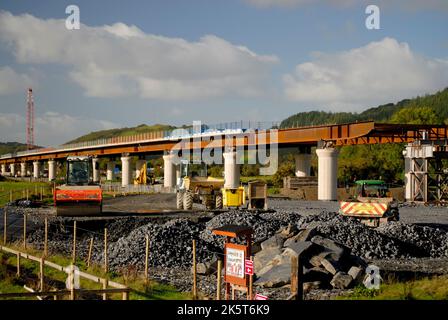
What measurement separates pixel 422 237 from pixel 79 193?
20.2 meters

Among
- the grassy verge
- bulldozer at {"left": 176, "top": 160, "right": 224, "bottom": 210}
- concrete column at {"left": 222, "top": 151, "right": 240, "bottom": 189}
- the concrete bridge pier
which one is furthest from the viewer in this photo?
the concrete bridge pier

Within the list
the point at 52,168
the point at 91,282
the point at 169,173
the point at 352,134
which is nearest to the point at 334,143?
the point at 352,134

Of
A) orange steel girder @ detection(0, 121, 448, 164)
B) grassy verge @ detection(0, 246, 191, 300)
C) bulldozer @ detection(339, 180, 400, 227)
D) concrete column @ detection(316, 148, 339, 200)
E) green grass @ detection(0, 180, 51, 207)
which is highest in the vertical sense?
orange steel girder @ detection(0, 121, 448, 164)

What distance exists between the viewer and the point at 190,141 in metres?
73.1

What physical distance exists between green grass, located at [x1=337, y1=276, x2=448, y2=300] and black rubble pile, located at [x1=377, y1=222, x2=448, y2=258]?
10.8 meters

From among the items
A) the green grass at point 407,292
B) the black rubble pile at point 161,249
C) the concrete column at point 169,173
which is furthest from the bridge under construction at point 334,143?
the green grass at point 407,292

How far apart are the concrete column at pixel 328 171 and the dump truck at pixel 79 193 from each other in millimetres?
22114

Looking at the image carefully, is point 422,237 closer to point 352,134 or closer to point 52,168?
point 352,134

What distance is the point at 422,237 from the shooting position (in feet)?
89.1

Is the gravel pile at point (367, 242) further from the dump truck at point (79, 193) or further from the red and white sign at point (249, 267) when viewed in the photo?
the dump truck at point (79, 193)

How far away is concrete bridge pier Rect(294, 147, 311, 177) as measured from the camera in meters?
64.7

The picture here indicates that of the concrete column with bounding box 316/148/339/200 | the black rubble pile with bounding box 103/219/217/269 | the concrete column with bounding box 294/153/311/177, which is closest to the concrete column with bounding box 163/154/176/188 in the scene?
the concrete column with bounding box 294/153/311/177

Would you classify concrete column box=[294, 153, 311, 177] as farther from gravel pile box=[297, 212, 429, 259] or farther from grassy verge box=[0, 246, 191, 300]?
grassy verge box=[0, 246, 191, 300]
